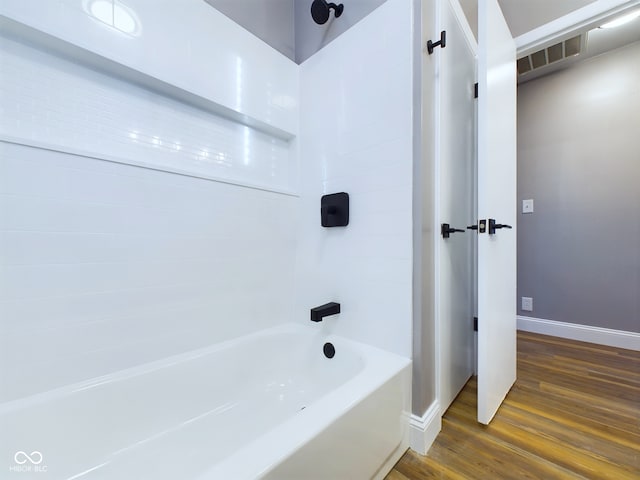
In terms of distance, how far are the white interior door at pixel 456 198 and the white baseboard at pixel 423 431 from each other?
158 millimetres

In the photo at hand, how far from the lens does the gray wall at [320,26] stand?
142cm

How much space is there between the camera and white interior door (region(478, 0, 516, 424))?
1.22 m

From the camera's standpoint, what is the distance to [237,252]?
1.45 meters

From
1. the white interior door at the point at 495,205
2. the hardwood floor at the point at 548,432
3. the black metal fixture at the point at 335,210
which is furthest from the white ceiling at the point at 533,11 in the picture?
the hardwood floor at the point at 548,432

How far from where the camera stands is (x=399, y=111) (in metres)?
1.22

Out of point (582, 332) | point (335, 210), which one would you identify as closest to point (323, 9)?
point (335, 210)

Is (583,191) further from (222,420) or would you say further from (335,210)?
(222,420)

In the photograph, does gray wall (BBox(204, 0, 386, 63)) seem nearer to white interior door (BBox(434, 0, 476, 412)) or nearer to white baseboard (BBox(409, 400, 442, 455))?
white interior door (BBox(434, 0, 476, 412))

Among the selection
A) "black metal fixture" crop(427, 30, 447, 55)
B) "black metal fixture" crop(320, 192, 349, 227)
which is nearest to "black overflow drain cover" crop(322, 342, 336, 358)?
"black metal fixture" crop(320, 192, 349, 227)

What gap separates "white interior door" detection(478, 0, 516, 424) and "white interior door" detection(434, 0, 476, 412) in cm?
15

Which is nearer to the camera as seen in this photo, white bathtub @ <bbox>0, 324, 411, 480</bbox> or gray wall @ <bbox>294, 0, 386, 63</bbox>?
white bathtub @ <bbox>0, 324, 411, 480</bbox>

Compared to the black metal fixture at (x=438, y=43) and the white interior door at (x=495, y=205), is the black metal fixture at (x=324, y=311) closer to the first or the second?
the white interior door at (x=495, y=205)

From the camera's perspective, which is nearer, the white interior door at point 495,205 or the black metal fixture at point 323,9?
the white interior door at point 495,205

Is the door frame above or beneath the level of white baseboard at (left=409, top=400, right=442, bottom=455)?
above
